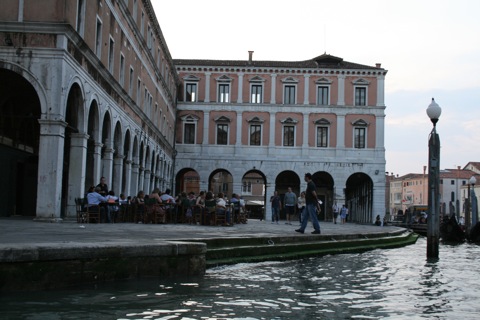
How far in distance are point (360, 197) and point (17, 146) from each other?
114 feet

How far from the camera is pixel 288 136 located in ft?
159

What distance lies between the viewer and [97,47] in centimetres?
2178

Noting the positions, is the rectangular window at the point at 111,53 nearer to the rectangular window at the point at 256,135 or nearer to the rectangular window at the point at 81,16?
the rectangular window at the point at 81,16

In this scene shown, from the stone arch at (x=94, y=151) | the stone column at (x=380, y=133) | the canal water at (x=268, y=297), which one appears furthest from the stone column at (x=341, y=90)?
the canal water at (x=268, y=297)

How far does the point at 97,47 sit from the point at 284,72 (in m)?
28.5

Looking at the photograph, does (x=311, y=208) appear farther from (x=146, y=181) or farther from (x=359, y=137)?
(x=359, y=137)

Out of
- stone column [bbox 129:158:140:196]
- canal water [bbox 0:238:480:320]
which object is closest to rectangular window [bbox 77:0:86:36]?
canal water [bbox 0:238:480:320]

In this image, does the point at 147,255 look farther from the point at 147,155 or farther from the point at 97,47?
the point at 147,155

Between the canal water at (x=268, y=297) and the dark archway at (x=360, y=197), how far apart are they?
3878cm

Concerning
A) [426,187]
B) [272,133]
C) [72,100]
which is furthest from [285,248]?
[426,187]

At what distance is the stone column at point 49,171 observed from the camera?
1684cm

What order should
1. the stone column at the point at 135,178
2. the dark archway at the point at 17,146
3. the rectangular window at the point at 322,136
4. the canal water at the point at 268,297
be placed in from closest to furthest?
the canal water at the point at 268,297
the dark archway at the point at 17,146
the stone column at the point at 135,178
the rectangular window at the point at 322,136

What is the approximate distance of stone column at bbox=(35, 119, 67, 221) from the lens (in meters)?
16.8

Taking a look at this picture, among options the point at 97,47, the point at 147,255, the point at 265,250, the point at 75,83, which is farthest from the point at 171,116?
the point at 147,255
